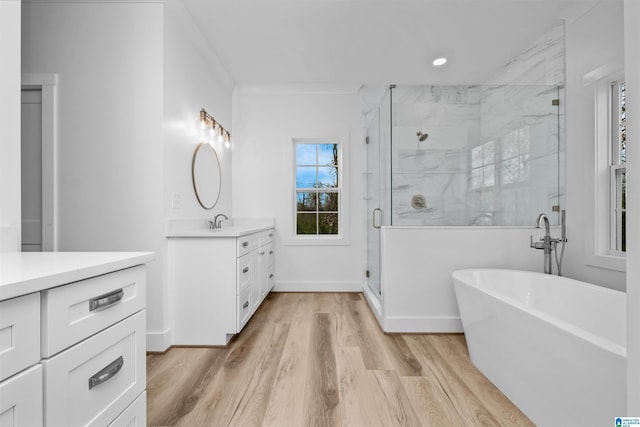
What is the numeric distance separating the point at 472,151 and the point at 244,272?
91.8 inches

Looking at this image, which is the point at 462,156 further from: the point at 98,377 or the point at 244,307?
the point at 98,377

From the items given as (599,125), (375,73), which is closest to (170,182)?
(375,73)

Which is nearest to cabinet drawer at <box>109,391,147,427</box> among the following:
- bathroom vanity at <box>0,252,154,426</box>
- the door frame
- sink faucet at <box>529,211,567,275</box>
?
bathroom vanity at <box>0,252,154,426</box>

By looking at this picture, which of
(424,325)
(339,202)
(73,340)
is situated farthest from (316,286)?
(73,340)

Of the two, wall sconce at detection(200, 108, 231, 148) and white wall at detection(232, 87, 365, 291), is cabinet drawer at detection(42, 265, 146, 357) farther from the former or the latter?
white wall at detection(232, 87, 365, 291)

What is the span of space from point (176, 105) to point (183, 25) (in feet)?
2.29

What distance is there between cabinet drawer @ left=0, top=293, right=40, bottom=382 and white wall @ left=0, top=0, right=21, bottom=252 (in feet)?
2.58

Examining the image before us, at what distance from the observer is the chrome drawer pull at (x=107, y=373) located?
0.83 m

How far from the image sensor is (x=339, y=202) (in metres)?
4.07

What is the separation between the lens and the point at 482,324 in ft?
5.99

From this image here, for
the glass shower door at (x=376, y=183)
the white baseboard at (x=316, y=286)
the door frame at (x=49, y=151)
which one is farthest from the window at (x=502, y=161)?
the door frame at (x=49, y=151)

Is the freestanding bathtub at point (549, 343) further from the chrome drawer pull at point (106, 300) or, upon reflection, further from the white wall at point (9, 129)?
the white wall at point (9, 129)

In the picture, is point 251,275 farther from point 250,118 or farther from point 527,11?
point 527,11

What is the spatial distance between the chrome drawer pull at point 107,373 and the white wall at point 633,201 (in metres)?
1.23
